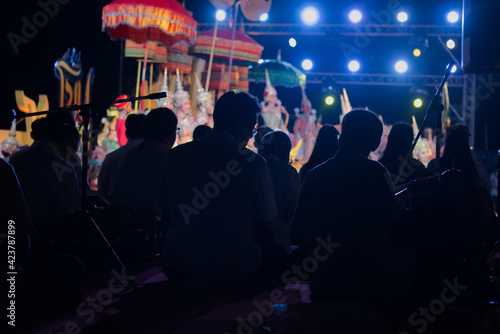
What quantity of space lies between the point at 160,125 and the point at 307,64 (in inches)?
490

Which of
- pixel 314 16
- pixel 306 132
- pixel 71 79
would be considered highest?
pixel 314 16

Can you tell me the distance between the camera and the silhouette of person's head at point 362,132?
2.45 meters

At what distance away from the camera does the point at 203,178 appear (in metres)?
2.40

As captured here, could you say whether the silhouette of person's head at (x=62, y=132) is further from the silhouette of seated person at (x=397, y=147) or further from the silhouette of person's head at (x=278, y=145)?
the silhouette of seated person at (x=397, y=147)

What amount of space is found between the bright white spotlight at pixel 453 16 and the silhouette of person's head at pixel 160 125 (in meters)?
11.3

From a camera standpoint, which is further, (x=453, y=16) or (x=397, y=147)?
(x=453, y=16)

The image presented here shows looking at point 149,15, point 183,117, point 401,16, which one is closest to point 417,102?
point 401,16

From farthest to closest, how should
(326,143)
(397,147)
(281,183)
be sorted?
(326,143), (397,147), (281,183)

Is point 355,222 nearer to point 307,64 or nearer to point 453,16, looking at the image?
point 453,16

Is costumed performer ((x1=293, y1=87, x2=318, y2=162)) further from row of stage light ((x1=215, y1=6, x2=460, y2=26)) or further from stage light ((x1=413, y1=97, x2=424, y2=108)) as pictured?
stage light ((x1=413, y1=97, x2=424, y2=108))

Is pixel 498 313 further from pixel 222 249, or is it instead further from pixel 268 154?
pixel 268 154

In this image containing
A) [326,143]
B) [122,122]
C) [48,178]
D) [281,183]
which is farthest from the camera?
[122,122]

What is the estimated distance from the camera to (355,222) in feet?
7.81

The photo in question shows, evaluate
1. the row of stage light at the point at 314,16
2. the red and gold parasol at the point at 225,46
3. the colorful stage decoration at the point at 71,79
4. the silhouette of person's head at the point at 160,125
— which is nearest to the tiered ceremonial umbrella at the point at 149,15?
the colorful stage decoration at the point at 71,79
